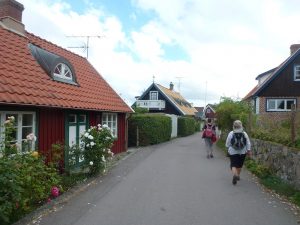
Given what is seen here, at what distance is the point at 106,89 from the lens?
20531 mm

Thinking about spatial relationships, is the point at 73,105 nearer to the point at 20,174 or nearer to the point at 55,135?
the point at 55,135

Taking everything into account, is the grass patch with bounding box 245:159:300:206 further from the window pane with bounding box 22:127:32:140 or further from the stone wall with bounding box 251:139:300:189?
the window pane with bounding box 22:127:32:140

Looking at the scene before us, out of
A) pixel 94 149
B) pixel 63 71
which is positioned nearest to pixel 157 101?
pixel 63 71

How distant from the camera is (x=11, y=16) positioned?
1495 centimetres

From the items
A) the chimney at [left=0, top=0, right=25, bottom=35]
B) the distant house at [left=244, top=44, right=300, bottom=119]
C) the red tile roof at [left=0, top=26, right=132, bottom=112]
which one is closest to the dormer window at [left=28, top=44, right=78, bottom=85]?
the red tile roof at [left=0, top=26, right=132, bottom=112]

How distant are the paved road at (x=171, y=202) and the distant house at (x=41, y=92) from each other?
6.60 feet

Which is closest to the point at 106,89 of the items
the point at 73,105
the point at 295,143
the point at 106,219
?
the point at 73,105

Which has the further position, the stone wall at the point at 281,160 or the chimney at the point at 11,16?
the chimney at the point at 11,16

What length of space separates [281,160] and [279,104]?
24.4 metres

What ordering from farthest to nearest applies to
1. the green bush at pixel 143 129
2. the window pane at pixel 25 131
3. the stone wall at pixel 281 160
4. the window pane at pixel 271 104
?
the window pane at pixel 271 104, the green bush at pixel 143 129, the window pane at pixel 25 131, the stone wall at pixel 281 160

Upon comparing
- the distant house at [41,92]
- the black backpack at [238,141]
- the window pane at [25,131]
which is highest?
the distant house at [41,92]

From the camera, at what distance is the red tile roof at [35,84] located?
1053cm

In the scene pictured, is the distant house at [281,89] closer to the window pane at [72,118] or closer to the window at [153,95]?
the window at [153,95]

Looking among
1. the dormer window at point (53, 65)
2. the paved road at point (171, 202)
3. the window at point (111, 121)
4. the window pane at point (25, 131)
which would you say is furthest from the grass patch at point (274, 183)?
the dormer window at point (53, 65)
